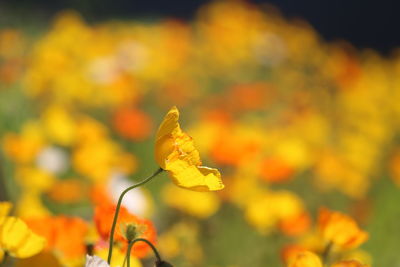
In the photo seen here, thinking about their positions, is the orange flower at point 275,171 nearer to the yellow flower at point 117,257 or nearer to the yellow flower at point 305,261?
the yellow flower at point 117,257

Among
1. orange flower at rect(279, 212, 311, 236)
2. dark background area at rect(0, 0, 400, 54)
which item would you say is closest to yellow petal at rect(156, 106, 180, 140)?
orange flower at rect(279, 212, 311, 236)

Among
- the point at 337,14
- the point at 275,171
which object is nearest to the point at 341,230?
the point at 275,171

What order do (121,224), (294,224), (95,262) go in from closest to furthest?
(95,262) < (121,224) < (294,224)

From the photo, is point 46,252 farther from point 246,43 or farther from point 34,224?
point 246,43

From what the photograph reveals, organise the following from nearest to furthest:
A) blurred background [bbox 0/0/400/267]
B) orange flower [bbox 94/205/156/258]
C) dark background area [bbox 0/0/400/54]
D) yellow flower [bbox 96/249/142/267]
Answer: orange flower [bbox 94/205/156/258], yellow flower [bbox 96/249/142/267], blurred background [bbox 0/0/400/267], dark background area [bbox 0/0/400/54]

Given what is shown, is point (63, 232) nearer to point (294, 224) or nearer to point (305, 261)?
point (305, 261)

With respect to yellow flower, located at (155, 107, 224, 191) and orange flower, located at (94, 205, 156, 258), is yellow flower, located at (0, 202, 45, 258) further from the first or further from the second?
yellow flower, located at (155, 107, 224, 191)
